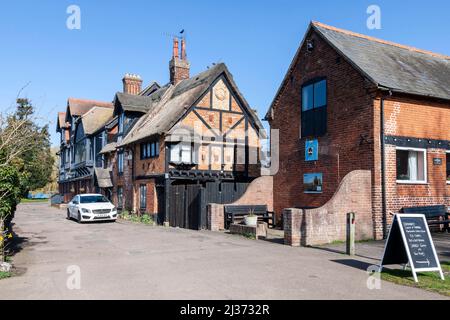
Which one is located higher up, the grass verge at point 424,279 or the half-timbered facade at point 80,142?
the half-timbered facade at point 80,142

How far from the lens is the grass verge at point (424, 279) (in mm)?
7336

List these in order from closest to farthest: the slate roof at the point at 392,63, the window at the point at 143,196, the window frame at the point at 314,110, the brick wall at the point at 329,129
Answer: the brick wall at the point at 329,129
the slate roof at the point at 392,63
the window frame at the point at 314,110
the window at the point at 143,196

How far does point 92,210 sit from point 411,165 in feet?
49.4

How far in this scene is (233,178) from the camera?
25.2 m

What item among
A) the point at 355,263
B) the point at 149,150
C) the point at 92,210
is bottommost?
the point at 355,263

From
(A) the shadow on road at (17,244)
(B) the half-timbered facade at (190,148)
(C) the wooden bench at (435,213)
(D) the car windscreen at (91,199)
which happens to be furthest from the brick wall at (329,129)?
(A) the shadow on road at (17,244)

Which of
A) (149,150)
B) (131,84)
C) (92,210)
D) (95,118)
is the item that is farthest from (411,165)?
(95,118)

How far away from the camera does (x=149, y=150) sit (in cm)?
2538

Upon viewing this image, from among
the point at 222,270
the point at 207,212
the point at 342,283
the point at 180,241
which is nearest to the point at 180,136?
the point at 207,212

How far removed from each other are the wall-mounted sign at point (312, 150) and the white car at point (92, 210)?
35.4 feet

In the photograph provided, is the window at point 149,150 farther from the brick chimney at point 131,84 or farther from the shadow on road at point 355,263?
the shadow on road at point 355,263

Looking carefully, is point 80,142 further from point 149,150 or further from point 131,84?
point 149,150
